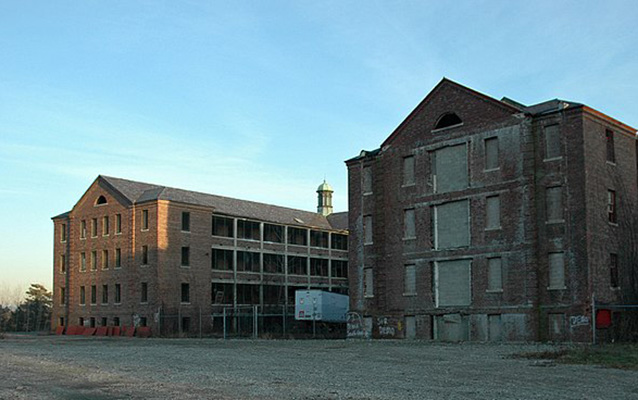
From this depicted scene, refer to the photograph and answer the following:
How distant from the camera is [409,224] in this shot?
41.4 metres

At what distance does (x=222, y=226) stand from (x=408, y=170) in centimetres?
2442

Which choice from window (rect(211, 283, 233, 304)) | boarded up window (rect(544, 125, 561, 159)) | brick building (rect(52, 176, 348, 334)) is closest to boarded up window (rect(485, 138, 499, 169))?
boarded up window (rect(544, 125, 561, 159))

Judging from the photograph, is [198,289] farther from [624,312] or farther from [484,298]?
[624,312]

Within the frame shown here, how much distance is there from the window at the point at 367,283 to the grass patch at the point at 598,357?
57.1ft

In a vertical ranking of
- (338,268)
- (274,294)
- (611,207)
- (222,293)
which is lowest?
(274,294)

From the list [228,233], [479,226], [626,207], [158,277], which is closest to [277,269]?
[228,233]

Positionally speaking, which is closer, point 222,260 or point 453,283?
point 453,283

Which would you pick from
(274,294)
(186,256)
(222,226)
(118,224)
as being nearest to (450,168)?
(186,256)

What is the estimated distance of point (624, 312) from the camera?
114ft

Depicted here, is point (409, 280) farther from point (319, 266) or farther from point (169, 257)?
point (319, 266)

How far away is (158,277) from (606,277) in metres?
32.7

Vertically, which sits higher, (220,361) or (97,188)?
(97,188)

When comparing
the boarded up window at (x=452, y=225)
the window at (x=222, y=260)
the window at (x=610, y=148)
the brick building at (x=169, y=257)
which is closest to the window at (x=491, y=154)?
the boarded up window at (x=452, y=225)

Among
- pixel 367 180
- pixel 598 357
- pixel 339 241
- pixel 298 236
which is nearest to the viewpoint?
pixel 598 357
